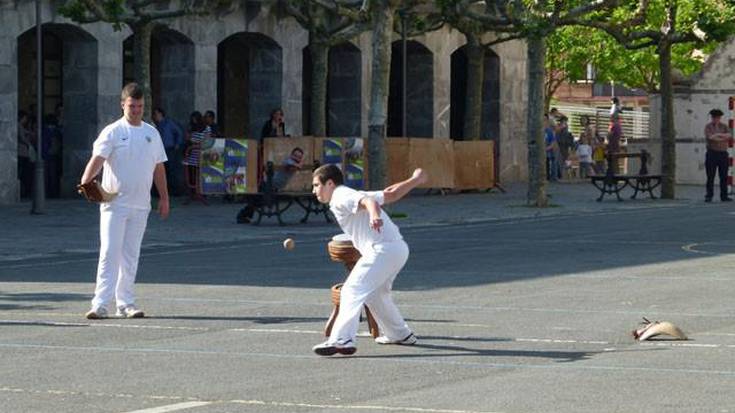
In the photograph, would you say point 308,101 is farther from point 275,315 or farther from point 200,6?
point 275,315

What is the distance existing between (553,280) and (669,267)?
2281mm

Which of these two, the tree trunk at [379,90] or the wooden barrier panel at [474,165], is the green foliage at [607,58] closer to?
the wooden barrier panel at [474,165]

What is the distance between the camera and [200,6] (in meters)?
36.9

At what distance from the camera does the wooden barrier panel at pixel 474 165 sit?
43.0m

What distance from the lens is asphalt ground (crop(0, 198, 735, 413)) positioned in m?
11.0

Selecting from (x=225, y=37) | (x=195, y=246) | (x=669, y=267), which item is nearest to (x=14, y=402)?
(x=669, y=267)

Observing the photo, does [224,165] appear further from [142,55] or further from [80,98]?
[80,98]

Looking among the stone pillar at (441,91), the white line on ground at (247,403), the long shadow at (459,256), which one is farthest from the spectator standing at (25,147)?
the white line on ground at (247,403)

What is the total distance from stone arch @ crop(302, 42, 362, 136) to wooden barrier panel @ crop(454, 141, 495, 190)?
423 cm

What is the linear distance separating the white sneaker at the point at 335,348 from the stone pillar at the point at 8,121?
24032 mm

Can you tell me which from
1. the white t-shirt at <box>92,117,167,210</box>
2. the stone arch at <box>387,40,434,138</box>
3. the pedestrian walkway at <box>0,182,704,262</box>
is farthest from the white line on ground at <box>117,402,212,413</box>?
the stone arch at <box>387,40,434,138</box>

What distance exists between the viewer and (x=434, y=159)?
4178cm

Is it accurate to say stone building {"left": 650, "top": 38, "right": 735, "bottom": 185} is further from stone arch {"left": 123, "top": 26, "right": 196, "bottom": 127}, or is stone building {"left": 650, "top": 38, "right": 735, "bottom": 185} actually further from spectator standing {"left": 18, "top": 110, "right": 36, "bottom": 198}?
spectator standing {"left": 18, "top": 110, "right": 36, "bottom": 198}

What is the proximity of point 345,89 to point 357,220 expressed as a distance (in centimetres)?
3394
